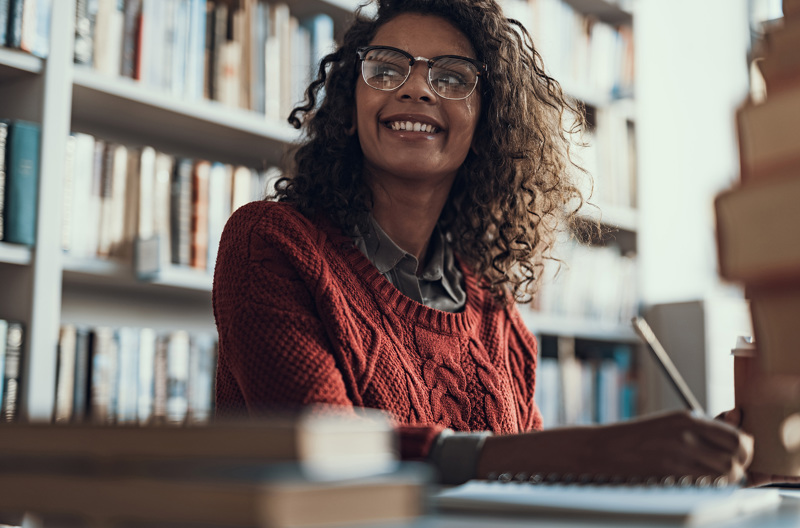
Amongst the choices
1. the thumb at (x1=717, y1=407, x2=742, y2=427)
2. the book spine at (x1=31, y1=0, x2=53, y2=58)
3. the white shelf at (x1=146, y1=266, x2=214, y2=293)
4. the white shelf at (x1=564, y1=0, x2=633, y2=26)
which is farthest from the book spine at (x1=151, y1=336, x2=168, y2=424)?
the white shelf at (x1=564, y1=0, x2=633, y2=26)

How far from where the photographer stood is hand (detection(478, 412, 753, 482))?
0.65 metres

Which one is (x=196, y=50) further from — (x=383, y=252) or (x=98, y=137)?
(x=383, y=252)

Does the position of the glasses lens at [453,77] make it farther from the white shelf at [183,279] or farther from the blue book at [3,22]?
the blue book at [3,22]

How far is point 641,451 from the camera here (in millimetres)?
657

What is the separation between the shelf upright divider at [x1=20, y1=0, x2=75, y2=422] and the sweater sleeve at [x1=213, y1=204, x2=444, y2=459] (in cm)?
42

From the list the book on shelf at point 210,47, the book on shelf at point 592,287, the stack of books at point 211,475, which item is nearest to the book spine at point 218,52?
the book on shelf at point 210,47

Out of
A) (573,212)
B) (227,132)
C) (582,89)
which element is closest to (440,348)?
(573,212)

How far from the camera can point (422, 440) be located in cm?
73

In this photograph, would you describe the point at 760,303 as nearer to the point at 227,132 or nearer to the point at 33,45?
the point at 33,45

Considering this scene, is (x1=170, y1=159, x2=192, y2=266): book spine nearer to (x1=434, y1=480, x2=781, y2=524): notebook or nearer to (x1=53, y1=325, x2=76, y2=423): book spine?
(x1=53, y1=325, x2=76, y2=423): book spine

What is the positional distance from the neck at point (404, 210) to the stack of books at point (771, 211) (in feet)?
3.07

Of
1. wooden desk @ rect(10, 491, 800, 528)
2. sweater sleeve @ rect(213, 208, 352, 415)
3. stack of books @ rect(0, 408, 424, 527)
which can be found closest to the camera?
stack of books @ rect(0, 408, 424, 527)

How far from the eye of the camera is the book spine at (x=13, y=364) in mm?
1383

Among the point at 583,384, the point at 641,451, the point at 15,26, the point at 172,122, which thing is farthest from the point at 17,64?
the point at 583,384
